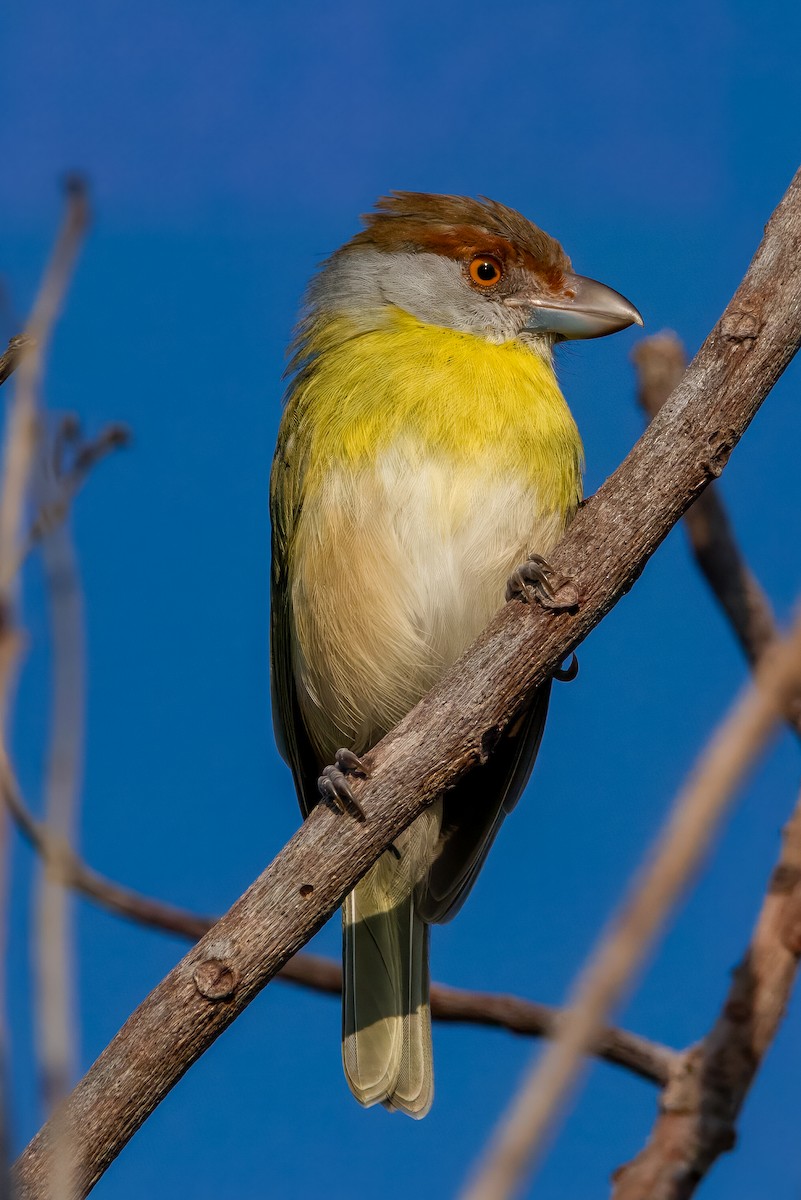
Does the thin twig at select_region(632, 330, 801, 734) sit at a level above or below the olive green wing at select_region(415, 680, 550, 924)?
above

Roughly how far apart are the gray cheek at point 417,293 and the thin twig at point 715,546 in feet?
2.00

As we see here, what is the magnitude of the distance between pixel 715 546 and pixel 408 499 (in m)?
1.23

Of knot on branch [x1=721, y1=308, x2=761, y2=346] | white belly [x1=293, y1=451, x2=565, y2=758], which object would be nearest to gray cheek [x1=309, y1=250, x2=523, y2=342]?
white belly [x1=293, y1=451, x2=565, y2=758]

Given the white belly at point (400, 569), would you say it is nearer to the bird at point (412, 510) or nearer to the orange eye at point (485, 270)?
the bird at point (412, 510)

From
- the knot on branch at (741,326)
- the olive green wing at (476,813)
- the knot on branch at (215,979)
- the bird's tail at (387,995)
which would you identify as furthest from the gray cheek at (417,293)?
the knot on branch at (215,979)

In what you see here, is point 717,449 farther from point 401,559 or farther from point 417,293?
point 417,293

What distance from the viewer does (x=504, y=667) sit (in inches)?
129

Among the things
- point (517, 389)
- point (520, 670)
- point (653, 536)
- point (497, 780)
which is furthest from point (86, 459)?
point (497, 780)

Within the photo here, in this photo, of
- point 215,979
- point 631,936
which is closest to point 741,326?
A: point 215,979

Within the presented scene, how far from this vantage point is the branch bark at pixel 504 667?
119 inches

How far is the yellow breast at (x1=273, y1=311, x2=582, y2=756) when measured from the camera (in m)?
4.15

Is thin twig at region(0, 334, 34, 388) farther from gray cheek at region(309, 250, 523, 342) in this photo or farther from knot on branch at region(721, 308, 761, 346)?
gray cheek at region(309, 250, 523, 342)

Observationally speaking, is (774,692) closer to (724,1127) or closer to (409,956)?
(724,1127)

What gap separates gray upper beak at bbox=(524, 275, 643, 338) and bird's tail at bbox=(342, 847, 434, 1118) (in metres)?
2.01
